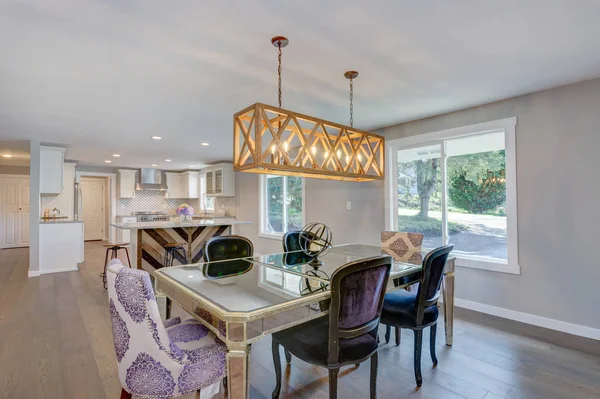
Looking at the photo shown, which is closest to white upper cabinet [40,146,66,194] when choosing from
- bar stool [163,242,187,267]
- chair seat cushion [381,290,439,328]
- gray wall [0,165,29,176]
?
bar stool [163,242,187,267]

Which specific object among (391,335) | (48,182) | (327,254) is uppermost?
(48,182)

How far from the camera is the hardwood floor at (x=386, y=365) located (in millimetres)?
1968

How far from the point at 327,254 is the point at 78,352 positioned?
219cm

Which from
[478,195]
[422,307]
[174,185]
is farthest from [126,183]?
[422,307]

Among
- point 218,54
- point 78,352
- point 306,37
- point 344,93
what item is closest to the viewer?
point 306,37

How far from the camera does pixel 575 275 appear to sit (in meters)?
2.81

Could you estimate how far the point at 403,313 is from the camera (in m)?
2.12

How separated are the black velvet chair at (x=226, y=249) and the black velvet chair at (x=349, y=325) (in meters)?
1.05

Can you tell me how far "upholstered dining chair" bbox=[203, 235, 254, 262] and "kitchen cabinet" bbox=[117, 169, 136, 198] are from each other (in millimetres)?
7181

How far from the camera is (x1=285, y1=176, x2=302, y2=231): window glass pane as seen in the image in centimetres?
589

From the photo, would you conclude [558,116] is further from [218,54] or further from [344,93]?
[218,54]

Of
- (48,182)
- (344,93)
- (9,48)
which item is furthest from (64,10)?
(48,182)

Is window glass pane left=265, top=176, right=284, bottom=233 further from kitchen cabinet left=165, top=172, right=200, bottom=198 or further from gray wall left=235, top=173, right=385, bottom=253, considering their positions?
kitchen cabinet left=165, top=172, right=200, bottom=198

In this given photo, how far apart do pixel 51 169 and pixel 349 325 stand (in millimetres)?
6096
